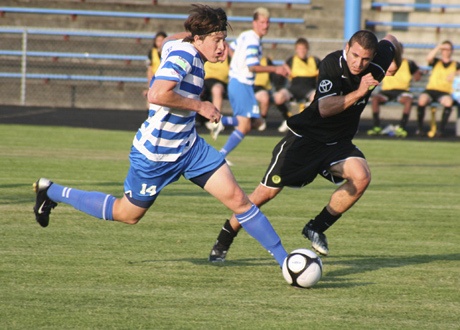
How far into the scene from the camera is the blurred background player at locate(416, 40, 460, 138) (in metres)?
20.5

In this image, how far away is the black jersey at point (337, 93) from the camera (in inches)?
285

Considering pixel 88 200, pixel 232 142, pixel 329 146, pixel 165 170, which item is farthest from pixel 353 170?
pixel 232 142

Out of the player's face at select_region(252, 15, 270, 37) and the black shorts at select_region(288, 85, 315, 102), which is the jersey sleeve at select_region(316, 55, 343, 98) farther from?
the black shorts at select_region(288, 85, 315, 102)

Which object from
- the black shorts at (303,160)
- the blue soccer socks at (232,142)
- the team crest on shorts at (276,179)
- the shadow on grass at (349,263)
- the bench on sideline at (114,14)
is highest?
the black shorts at (303,160)

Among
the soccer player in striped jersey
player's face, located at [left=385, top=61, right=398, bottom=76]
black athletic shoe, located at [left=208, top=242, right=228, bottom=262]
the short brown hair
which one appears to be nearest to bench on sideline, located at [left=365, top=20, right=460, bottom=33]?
player's face, located at [left=385, top=61, right=398, bottom=76]

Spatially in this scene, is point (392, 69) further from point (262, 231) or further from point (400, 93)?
point (400, 93)

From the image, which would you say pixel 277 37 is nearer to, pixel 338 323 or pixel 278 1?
pixel 278 1

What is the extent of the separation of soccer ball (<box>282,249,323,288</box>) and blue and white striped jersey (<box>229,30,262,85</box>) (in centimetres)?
834

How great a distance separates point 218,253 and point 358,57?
1.84 meters

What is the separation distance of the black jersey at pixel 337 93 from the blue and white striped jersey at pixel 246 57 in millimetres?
6685

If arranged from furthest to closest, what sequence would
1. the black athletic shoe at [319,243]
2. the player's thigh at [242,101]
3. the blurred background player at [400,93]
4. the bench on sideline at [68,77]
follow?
1. the bench on sideline at [68,77]
2. the blurred background player at [400,93]
3. the player's thigh at [242,101]
4. the black athletic shoe at [319,243]

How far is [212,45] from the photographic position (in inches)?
241

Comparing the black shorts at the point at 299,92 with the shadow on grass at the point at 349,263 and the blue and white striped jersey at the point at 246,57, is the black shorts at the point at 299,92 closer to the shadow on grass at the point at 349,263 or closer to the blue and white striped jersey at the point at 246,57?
the blue and white striped jersey at the point at 246,57

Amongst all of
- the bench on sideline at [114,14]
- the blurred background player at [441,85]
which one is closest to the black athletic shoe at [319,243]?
the blurred background player at [441,85]
